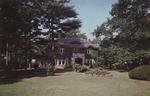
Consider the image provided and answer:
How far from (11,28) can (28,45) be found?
1401 centimetres

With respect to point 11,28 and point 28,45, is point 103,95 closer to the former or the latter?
point 11,28

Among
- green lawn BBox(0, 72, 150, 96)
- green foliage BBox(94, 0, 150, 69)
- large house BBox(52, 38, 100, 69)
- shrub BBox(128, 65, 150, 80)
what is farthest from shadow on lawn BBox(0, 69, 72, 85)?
large house BBox(52, 38, 100, 69)

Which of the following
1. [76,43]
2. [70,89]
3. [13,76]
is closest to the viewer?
[70,89]

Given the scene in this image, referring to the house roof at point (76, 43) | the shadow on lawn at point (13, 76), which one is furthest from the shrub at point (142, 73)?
the house roof at point (76, 43)

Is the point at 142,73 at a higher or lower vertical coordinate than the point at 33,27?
lower

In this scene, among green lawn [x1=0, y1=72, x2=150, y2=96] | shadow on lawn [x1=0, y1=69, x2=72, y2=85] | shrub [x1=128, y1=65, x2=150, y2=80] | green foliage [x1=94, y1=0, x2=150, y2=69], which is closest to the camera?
green lawn [x1=0, y1=72, x2=150, y2=96]

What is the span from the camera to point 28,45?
55625 millimetres

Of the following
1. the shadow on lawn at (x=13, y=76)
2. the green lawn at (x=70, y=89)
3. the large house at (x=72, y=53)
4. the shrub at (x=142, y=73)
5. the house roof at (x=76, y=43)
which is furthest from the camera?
the house roof at (x=76, y=43)

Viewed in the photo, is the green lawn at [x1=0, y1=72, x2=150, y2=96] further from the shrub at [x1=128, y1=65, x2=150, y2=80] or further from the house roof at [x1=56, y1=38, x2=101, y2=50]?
the house roof at [x1=56, y1=38, x2=101, y2=50]

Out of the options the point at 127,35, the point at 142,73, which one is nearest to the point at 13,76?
the point at 142,73

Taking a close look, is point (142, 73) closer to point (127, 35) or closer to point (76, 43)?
point (127, 35)

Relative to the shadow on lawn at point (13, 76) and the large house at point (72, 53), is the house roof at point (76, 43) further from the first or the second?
the shadow on lawn at point (13, 76)

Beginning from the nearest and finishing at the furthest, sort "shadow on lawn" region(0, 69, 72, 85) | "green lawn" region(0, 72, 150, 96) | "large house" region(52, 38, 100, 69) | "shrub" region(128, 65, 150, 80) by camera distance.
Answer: "green lawn" region(0, 72, 150, 96) < "shadow on lawn" region(0, 69, 72, 85) < "shrub" region(128, 65, 150, 80) < "large house" region(52, 38, 100, 69)

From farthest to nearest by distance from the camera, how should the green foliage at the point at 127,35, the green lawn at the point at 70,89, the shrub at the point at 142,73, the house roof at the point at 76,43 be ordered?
the house roof at the point at 76,43, the green foliage at the point at 127,35, the shrub at the point at 142,73, the green lawn at the point at 70,89
